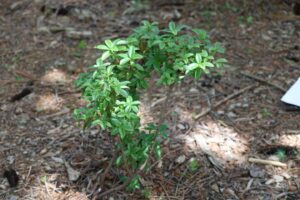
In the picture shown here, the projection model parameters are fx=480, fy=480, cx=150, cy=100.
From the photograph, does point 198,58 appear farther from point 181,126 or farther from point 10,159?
point 10,159

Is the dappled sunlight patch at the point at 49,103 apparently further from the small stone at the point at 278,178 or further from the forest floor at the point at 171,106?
the small stone at the point at 278,178

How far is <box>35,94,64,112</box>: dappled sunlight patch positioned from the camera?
337cm

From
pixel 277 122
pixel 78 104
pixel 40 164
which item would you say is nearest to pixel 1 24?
pixel 78 104

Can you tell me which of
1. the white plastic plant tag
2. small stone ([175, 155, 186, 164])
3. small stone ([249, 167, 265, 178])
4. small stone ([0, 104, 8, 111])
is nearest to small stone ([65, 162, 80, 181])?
small stone ([175, 155, 186, 164])

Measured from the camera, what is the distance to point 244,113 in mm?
3234

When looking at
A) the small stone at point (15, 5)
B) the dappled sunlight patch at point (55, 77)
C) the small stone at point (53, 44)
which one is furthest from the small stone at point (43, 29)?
the dappled sunlight patch at point (55, 77)

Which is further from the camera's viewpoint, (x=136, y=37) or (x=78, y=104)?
(x=78, y=104)

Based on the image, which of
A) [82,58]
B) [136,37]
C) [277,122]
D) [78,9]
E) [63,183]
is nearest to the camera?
[136,37]

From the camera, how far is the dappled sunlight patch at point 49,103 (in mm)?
3365

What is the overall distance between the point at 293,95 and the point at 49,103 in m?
1.68

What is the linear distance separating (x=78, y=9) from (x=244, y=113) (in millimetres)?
2073

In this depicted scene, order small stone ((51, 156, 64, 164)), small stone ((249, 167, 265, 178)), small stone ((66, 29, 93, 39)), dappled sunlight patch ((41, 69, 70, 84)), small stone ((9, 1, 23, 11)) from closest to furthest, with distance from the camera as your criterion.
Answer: small stone ((249, 167, 265, 178))
small stone ((51, 156, 64, 164))
dappled sunlight patch ((41, 69, 70, 84))
small stone ((66, 29, 93, 39))
small stone ((9, 1, 23, 11))

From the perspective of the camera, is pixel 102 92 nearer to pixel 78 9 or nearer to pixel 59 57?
pixel 59 57

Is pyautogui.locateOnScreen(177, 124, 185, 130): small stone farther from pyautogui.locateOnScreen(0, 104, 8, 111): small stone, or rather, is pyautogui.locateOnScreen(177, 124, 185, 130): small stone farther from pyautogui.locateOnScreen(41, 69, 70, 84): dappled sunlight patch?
pyautogui.locateOnScreen(0, 104, 8, 111): small stone
